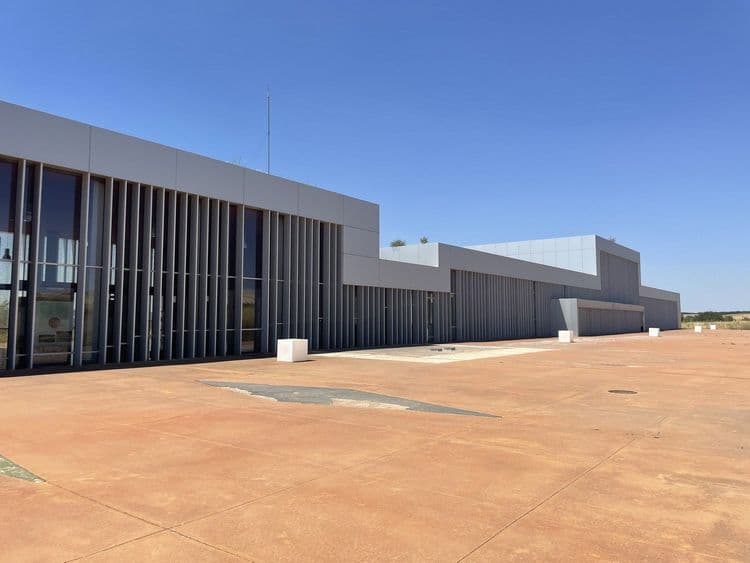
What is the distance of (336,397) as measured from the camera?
38.0ft

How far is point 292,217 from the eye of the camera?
27.8 meters

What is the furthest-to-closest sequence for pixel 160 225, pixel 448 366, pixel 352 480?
pixel 160 225, pixel 448 366, pixel 352 480

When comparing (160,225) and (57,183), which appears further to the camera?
(160,225)

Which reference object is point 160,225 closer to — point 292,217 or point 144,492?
point 292,217

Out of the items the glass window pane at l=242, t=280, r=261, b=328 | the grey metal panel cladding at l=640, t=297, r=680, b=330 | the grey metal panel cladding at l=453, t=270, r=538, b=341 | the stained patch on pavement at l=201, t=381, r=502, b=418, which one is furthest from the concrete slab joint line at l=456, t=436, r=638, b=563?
the grey metal panel cladding at l=640, t=297, r=680, b=330

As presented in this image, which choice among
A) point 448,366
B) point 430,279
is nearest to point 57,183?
point 448,366

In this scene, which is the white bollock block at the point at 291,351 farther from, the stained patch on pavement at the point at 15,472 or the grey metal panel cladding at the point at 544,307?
the grey metal panel cladding at the point at 544,307

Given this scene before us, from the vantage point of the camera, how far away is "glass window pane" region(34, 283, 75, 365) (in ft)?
59.3

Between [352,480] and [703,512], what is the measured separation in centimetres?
335

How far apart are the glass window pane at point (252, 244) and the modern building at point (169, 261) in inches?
2.9

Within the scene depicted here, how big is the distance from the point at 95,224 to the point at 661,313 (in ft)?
320

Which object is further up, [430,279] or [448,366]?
[430,279]

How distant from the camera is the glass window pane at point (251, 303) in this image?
82.3ft

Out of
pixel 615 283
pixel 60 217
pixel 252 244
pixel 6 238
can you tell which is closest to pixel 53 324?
pixel 6 238
